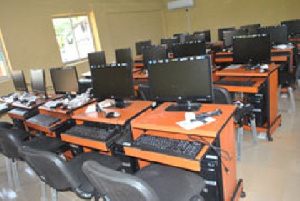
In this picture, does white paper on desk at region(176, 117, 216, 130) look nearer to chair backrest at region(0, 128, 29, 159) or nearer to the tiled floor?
the tiled floor

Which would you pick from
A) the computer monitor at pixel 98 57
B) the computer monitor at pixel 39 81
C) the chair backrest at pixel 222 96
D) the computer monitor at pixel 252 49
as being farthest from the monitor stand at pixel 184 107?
the computer monitor at pixel 98 57

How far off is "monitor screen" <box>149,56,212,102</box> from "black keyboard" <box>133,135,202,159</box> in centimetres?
46

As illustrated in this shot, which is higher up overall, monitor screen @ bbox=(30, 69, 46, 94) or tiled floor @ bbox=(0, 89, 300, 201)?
monitor screen @ bbox=(30, 69, 46, 94)

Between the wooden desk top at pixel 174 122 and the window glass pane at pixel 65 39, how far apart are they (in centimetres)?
485

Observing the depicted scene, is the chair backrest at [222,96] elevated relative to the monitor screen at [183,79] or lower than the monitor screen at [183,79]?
lower

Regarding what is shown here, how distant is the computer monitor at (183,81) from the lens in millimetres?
2014

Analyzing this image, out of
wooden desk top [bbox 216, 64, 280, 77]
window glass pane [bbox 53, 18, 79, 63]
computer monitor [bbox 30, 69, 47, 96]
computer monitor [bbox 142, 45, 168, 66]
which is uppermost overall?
window glass pane [bbox 53, 18, 79, 63]

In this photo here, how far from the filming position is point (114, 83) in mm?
2516

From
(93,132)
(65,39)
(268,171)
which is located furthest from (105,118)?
(65,39)

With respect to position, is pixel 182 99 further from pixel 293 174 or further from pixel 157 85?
pixel 293 174

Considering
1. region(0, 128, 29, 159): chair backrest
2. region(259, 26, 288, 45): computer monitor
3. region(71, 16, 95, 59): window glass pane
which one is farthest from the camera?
region(71, 16, 95, 59): window glass pane

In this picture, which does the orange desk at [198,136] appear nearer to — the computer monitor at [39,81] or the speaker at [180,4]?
the computer monitor at [39,81]

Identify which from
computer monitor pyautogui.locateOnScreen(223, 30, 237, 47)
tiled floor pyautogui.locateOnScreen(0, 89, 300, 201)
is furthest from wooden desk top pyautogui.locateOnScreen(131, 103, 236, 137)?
computer monitor pyautogui.locateOnScreen(223, 30, 237, 47)

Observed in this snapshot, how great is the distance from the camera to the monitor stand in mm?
2088
